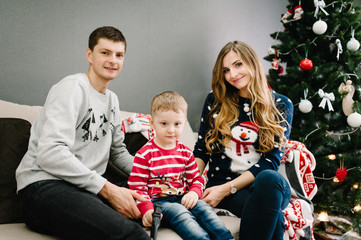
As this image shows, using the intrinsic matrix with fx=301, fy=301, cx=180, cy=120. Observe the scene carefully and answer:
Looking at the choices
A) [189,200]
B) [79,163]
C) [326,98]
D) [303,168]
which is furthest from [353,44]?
[79,163]

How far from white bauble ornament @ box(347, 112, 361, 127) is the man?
1717 mm

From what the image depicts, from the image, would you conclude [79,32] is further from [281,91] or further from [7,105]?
[281,91]

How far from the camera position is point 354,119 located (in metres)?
2.19

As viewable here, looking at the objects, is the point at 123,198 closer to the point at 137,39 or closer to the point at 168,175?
the point at 168,175

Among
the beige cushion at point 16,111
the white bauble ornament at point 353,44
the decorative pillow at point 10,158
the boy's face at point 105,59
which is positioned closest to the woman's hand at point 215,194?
the boy's face at point 105,59

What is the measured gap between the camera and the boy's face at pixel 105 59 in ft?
4.58

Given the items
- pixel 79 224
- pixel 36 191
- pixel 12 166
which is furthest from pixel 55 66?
pixel 79 224

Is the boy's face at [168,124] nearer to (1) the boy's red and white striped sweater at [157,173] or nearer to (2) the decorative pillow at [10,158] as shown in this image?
(1) the boy's red and white striped sweater at [157,173]

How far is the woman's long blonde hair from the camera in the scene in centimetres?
158

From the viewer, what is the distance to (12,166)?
1330 mm

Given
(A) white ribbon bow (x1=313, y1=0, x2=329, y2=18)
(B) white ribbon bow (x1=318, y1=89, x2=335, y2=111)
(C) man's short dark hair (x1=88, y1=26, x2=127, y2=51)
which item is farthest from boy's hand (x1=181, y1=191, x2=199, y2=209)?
(A) white ribbon bow (x1=313, y1=0, x2=329, y2=18)

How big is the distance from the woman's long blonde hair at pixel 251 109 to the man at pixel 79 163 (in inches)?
22.1

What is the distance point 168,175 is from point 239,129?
0.55 metres

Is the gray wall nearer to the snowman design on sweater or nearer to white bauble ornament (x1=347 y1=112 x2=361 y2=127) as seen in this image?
the snowman design on sweater
